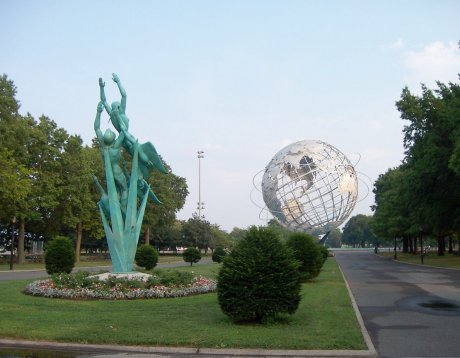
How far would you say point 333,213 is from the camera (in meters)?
38.0

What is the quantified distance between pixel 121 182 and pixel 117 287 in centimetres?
483

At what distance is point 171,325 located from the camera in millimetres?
10602

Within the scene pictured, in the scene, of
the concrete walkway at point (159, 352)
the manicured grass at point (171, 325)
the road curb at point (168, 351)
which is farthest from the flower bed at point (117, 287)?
the concrete walkway at point (159, 352)

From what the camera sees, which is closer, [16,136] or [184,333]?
[184,333]

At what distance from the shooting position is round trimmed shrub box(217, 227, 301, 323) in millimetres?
10695

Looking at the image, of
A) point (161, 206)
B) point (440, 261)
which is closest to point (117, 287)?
point (440, 261)

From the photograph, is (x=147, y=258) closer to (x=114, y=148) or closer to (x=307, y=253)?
(x=307, y=253)

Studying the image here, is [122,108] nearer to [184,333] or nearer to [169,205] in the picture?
[184,333]

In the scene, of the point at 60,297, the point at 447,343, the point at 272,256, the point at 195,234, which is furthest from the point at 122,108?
the point at 195,234

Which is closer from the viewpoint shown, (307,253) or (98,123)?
(98,123)

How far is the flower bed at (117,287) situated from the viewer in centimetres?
1588

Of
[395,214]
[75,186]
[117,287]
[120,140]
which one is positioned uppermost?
[75,186]

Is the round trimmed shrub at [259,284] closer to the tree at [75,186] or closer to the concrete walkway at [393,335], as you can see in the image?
the concrete walkway at [393,335]

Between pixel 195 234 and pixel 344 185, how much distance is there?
40151 millimetres
